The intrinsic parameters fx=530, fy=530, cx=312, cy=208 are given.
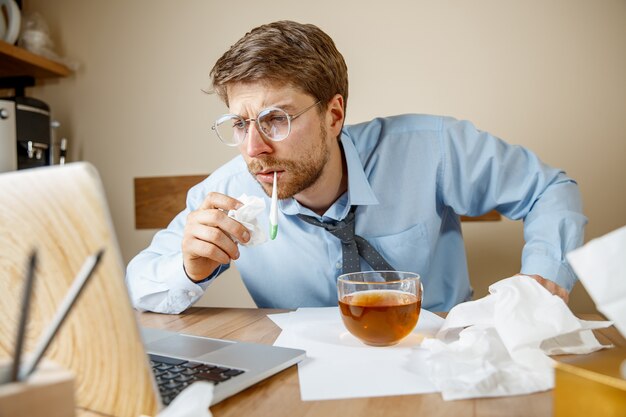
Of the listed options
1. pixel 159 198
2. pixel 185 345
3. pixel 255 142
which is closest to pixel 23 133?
pixel 159 198

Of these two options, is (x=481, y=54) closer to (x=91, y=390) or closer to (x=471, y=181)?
(x=471, y=181)

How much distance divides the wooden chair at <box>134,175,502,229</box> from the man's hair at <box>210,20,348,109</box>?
31.5 inches

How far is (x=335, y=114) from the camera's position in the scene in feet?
5.19

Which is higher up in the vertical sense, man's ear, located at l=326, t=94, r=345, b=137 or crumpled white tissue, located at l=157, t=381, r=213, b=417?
man's ear, located at l=326, t=94, r=345, b=137

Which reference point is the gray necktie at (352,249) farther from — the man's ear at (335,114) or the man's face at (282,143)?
the man's ear at (335,114)

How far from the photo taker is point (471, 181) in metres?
1.54

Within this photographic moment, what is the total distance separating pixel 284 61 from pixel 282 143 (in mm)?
222

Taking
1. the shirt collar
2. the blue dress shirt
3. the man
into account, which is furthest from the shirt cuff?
the shirt collar

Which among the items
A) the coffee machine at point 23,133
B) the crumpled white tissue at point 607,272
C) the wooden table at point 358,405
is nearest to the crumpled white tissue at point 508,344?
the wooden table at point 358,405

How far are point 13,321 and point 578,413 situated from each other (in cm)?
58

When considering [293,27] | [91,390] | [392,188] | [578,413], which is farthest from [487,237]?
[91,390]

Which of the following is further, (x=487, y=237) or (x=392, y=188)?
(x=487, y=237)

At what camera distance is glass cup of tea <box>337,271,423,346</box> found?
2.69 feet

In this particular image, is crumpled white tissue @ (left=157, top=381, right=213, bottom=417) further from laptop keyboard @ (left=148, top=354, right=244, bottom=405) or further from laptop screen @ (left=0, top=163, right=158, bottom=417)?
laptop keyboard @ (left=148, top=354, right=244, bottom=405)
